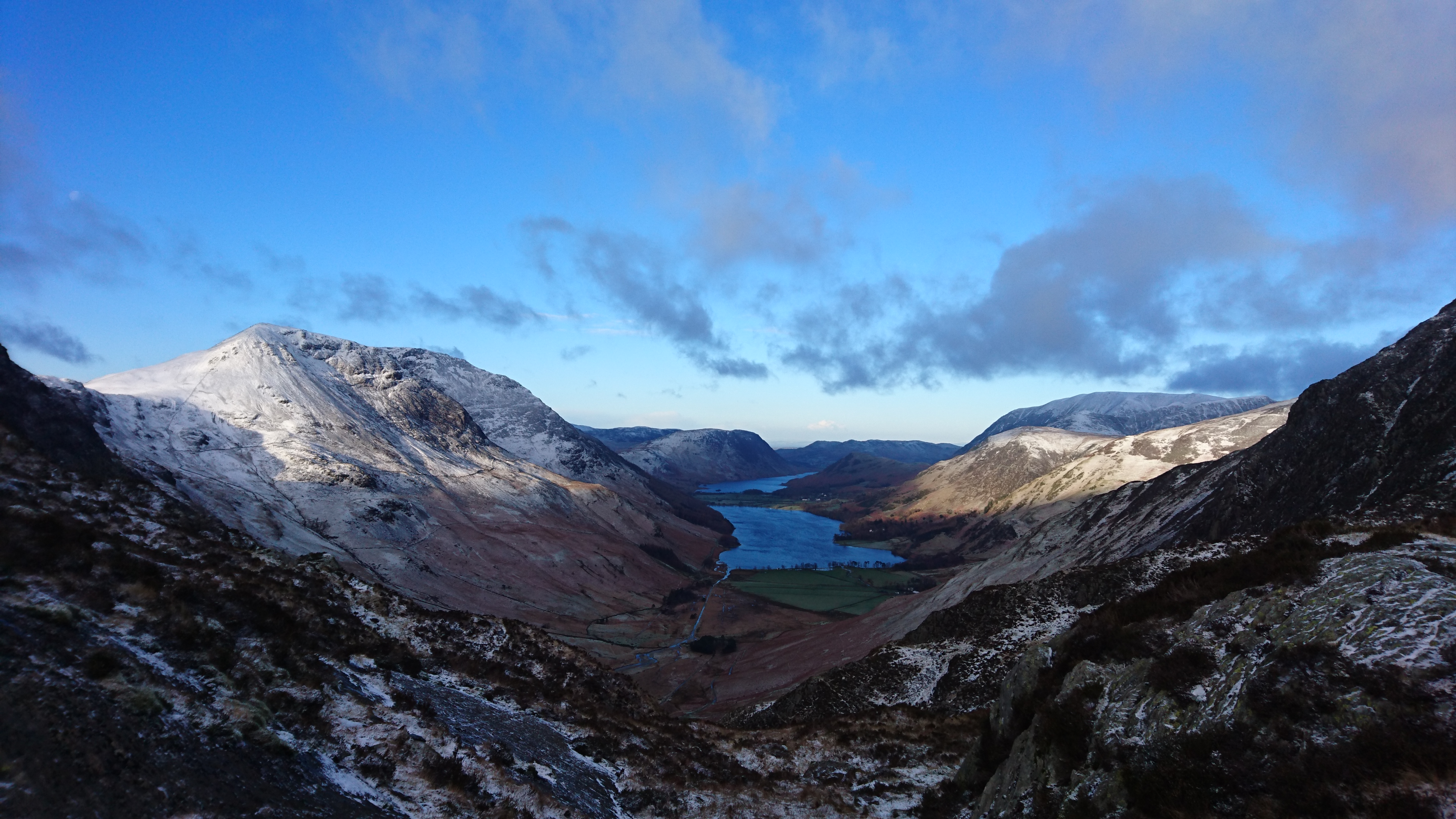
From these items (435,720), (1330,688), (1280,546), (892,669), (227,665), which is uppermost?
(1280,546)

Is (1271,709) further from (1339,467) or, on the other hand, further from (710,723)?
(1339,467)

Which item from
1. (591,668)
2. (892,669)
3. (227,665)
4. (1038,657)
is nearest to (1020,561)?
(892,669)

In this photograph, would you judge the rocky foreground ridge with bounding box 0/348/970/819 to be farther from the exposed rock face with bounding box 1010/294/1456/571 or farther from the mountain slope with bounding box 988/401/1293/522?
the mountain slope with bounding box 988/401/1293/522

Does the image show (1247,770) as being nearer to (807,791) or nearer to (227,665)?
(807,791)

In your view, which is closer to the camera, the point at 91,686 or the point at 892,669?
the point at 91,686

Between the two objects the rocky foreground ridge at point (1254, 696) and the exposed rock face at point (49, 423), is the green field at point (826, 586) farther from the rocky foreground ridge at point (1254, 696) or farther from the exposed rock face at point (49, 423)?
the exposed rock face at point (49, 423)

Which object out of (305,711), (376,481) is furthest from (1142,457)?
Result: (305,711)

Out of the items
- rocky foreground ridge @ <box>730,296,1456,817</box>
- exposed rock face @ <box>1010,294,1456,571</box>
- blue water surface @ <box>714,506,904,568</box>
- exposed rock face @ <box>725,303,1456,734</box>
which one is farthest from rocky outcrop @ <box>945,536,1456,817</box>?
blue water surface @ <box>714,506,904,568</box>
